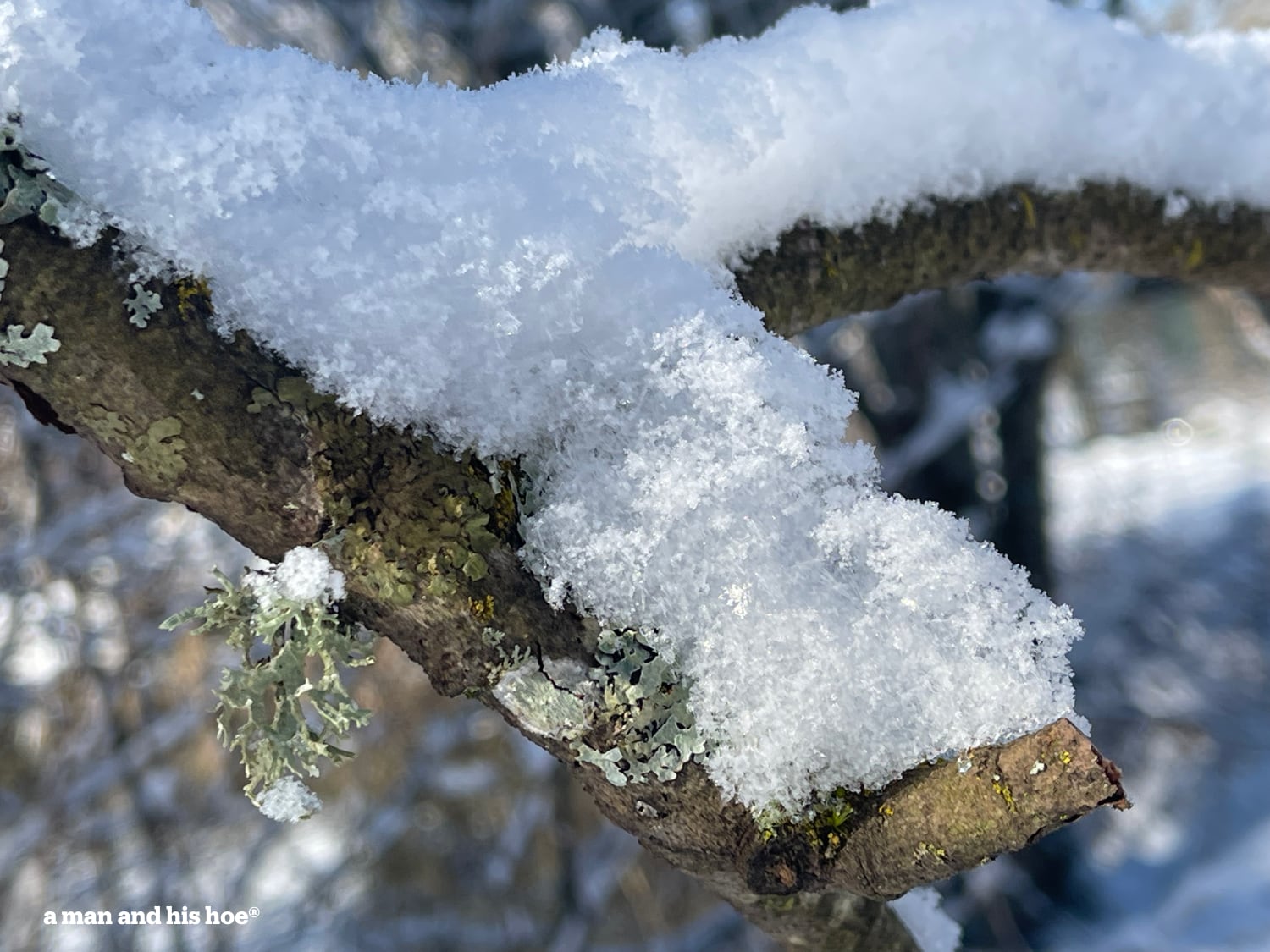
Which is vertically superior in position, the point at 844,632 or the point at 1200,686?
the point at 844,632

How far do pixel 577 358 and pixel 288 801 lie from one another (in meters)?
0.36

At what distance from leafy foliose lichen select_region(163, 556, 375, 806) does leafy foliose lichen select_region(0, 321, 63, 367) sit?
167 mm

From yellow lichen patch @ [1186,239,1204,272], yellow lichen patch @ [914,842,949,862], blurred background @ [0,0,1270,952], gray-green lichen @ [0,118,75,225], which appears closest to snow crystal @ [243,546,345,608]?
gray-green lichen @ [0,118,75,225]

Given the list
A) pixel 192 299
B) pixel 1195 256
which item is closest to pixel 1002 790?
pixel 192 299

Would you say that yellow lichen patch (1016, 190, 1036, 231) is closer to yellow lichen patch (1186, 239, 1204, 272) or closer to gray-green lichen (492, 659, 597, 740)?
yellow lichen patch (1186, 239, 1204, 272)

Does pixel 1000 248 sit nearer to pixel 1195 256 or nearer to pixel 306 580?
pixel 1195 256

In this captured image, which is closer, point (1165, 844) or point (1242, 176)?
point (1242, 176)

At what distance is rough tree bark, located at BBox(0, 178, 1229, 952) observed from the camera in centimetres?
49

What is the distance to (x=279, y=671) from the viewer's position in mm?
611

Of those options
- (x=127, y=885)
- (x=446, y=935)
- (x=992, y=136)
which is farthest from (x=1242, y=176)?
(x=127, y=885)

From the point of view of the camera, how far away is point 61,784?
10.2 ft

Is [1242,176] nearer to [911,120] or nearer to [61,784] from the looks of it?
[911,120]

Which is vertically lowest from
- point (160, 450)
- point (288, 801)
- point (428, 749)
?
point (428, 749)

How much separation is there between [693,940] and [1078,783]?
3231 mm
